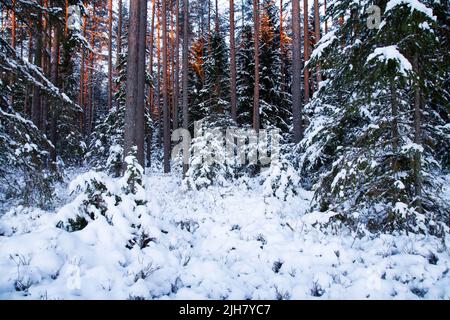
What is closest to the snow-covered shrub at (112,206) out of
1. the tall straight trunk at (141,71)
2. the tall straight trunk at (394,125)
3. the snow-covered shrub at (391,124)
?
the snow-covered shrub at (391,124)

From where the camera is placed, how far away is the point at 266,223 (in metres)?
6.22

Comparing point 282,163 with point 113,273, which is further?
point 282,163

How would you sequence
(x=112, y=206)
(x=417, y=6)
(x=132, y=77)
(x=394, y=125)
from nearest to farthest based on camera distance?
(x=417, y=6), (x=112, y=206), (x=394, y=125), (x=132, y=77)

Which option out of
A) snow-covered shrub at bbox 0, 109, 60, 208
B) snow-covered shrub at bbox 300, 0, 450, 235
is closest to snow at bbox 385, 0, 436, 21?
snow-covered shrub at bbox 300, 0, 450, 235

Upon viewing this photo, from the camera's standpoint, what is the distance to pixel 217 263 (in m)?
4.27

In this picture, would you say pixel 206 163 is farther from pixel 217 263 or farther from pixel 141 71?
pixel 217 263

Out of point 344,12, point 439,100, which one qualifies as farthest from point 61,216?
point 439,100

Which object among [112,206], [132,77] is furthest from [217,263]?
[132,77]

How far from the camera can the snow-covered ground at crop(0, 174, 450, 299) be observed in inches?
130

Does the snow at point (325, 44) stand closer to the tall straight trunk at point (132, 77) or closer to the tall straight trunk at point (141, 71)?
the tall straight trunk at point (132, 77)

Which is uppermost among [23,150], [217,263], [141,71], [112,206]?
[141,71]

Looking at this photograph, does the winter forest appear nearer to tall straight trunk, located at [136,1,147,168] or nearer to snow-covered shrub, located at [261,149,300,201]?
snow-covered shrub, located at [261,149,300,201]
